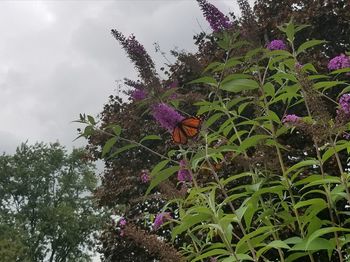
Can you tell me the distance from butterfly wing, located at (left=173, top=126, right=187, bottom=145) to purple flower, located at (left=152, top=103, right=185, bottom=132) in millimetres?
28

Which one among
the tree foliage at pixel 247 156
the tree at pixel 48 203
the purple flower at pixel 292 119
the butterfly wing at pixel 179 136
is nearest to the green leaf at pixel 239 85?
the tree foliage at pixel 247 156

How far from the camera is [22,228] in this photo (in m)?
35.1

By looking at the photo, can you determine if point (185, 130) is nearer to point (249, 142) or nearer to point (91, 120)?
point (249, 142)

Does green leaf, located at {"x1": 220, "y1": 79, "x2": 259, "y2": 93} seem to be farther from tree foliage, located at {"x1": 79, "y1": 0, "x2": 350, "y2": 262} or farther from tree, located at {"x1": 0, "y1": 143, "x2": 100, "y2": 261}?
tree, located at {"x1": 0, "y1": 143, "x2": 100, "y2": 261}

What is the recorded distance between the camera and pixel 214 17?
105 inches

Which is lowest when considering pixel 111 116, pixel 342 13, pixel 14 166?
pixel 342 13

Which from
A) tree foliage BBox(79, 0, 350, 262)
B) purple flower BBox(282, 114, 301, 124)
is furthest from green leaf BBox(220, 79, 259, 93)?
purple flower BBox(282, 114, 301, 124)

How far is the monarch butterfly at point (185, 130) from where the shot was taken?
7.25 feet

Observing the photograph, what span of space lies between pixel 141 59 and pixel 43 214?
118ft

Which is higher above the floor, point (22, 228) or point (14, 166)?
point (14, 166)

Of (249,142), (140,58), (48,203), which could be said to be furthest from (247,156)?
(48,203)

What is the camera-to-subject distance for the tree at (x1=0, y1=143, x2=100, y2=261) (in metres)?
35.4

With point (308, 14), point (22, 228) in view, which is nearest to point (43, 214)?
point (22, 228)

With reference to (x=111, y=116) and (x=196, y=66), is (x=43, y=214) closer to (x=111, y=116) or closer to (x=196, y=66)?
(x=111, y=116)
